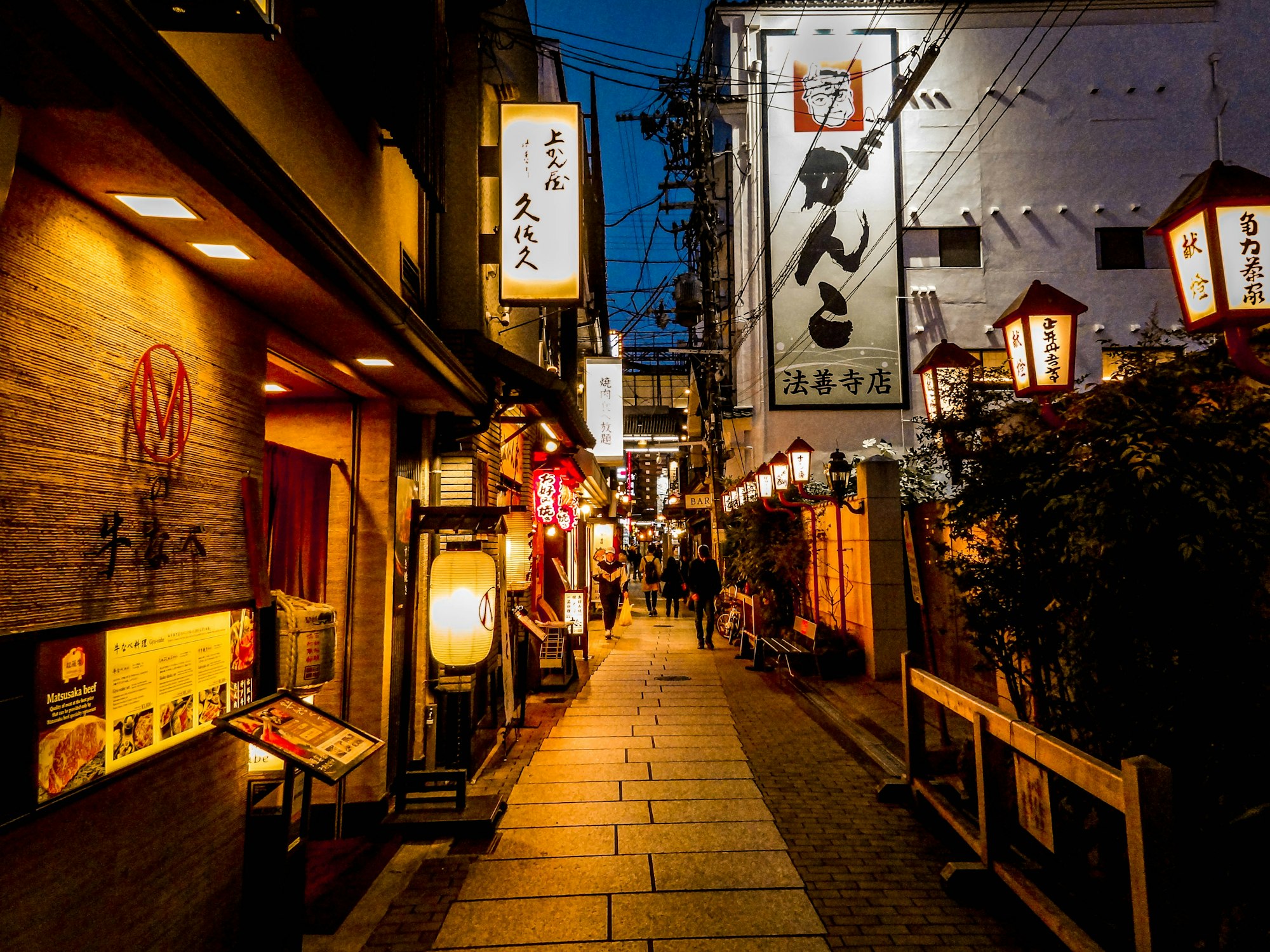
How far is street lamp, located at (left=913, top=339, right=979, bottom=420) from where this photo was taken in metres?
9.16

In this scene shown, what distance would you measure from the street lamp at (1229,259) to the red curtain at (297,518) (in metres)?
7.57

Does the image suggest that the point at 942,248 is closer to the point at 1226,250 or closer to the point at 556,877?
the point at 1226,250

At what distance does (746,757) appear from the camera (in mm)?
9320

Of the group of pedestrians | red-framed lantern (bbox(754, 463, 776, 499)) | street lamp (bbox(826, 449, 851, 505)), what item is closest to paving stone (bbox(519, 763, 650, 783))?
street lamp (bbox(826, 449, 851, 505))

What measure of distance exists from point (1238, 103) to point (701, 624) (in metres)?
26.0

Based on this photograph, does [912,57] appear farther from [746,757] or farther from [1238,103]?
[746,757]

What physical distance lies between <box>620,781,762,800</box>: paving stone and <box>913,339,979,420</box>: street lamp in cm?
517

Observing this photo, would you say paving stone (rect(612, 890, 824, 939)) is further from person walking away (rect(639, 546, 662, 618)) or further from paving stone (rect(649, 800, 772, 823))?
person walking away (rect(639, 546, 662, 618))

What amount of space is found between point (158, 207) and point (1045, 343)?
25.7 ft

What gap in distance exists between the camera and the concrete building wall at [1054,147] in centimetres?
2409

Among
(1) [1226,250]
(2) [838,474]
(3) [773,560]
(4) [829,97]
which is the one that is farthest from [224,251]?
(4) [829,97]

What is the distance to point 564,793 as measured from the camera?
8016 millimetres

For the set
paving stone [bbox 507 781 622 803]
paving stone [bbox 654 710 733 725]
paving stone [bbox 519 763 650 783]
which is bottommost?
paving stone [bbox 654 710 733 725]

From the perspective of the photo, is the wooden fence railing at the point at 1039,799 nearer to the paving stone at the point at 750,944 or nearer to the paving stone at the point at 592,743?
the paving stone at the point at 750,944
